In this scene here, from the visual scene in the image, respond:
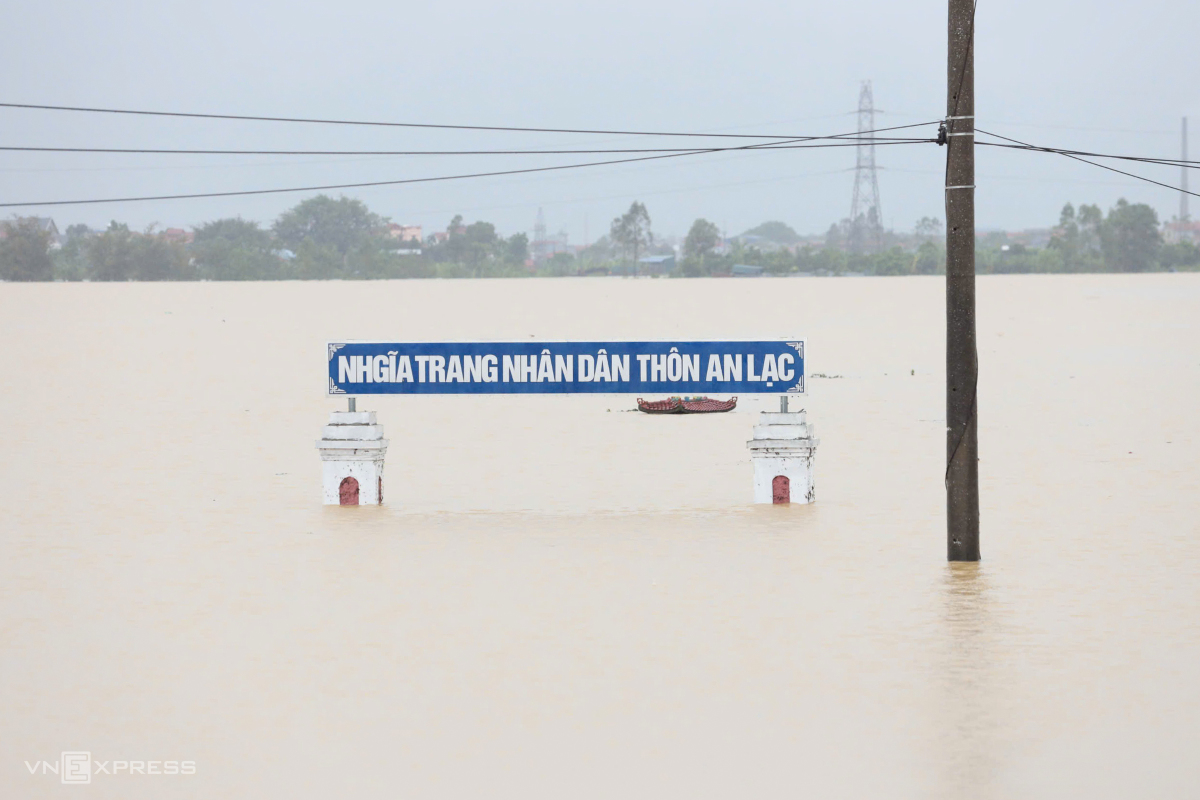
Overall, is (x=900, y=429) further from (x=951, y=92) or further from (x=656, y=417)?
(x=951, y=92)

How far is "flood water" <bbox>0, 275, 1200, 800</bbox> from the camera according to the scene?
8.05 meters

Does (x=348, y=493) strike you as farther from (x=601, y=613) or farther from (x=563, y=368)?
(x=601, y=613)

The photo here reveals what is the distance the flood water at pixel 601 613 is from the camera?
26.4 ft

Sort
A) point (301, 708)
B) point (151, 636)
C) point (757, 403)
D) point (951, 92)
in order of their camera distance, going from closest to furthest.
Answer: point (301, 708)
point (151, 636)
point (951, 92)
point (757, 403)

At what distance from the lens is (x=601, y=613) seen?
11.4 meters

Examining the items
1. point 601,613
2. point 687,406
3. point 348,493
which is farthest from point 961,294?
point 687,406

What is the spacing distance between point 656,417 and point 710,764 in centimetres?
1804

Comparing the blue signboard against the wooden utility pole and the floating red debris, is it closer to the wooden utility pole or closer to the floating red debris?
the wooden utility pole

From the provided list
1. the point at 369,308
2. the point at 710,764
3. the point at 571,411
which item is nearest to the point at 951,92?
the point at 710,764

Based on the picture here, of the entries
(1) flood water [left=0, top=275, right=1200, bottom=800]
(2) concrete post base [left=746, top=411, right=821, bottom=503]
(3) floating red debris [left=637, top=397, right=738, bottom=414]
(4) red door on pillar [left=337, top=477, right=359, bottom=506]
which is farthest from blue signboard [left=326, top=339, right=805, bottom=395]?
(3) floating red debris [left=637, top=397, right=738, bottom=414]

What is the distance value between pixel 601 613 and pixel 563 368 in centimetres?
512

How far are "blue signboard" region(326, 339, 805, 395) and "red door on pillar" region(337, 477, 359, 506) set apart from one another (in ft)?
3.18

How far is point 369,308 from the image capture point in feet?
283

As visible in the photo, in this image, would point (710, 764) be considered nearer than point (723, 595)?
Yes
